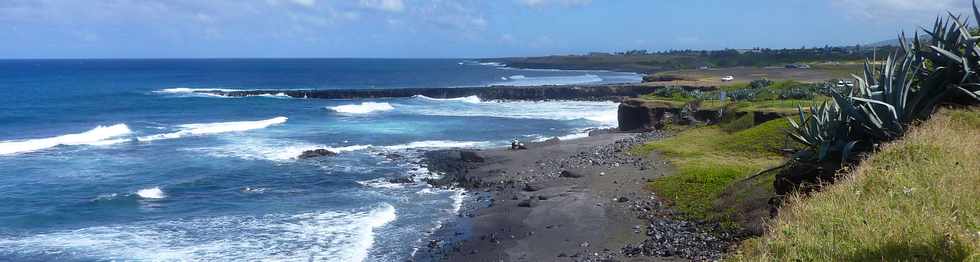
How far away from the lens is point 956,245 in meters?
6.25

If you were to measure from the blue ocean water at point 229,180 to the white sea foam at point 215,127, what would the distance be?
12 centimetres

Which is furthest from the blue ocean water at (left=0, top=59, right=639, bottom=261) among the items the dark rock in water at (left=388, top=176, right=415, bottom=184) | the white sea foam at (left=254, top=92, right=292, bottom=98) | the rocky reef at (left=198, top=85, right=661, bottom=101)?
the white sea foam at (left=254, top=92, right=292, bottom=98)

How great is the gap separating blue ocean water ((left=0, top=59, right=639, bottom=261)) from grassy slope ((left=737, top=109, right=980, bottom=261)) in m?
11.7

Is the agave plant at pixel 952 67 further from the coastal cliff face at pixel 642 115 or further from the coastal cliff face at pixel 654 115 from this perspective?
the coastal cliff face at pixel 642 115

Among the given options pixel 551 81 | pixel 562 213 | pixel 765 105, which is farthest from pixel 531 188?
pixel 551 81

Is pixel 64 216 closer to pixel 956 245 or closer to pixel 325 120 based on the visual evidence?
pixel 956 245

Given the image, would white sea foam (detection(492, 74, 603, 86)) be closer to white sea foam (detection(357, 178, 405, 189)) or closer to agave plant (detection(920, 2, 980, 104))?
white sea foam (detection(357, 178, 405, 189))

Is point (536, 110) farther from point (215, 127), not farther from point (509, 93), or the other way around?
point (215, 127)

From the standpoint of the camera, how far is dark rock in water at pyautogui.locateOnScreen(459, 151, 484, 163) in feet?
109

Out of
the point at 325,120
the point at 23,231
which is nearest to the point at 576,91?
the point at 325,120

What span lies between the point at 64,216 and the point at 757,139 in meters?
22.3

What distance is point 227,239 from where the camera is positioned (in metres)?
20.2

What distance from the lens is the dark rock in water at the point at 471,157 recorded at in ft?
109

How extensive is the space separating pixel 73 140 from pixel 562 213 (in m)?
31.9
